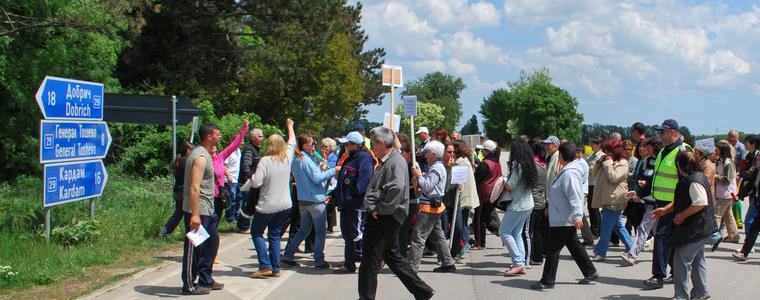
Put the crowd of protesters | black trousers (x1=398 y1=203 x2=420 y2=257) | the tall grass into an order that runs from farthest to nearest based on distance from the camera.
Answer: the tall grass
black trousers (x1=398 y1=203 x2=420 y2=257)
the crowd of protesters

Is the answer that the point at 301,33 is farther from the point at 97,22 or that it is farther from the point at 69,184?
the point at 69,184

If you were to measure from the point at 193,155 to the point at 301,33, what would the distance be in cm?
2134

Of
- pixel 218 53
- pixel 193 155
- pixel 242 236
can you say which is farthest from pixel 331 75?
pixel 193 155

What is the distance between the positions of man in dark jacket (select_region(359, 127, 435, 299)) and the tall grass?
372cm

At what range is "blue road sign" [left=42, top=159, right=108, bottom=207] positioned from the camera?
31.5 feet

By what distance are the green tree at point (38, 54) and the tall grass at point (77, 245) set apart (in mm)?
4305

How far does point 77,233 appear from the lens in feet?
34.0

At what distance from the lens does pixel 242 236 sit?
12680mm

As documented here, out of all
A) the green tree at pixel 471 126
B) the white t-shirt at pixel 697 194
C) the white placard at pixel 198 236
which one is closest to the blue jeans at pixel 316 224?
the white placard at pixel 198 236

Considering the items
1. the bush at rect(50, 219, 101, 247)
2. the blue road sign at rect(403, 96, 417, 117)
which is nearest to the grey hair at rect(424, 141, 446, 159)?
the blue road sign at rect(403, 96, 417, 117)

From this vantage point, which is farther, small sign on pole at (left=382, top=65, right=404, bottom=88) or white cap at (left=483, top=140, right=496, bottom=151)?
white cap at (left=483, top=140, right=496, bottom=151)

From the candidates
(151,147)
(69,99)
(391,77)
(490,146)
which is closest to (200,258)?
(69,99)

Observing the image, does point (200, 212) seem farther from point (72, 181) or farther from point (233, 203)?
point (233, 203)

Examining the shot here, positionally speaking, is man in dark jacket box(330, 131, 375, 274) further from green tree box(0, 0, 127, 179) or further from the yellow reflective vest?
green tree box(0, 0, 127, 179)
